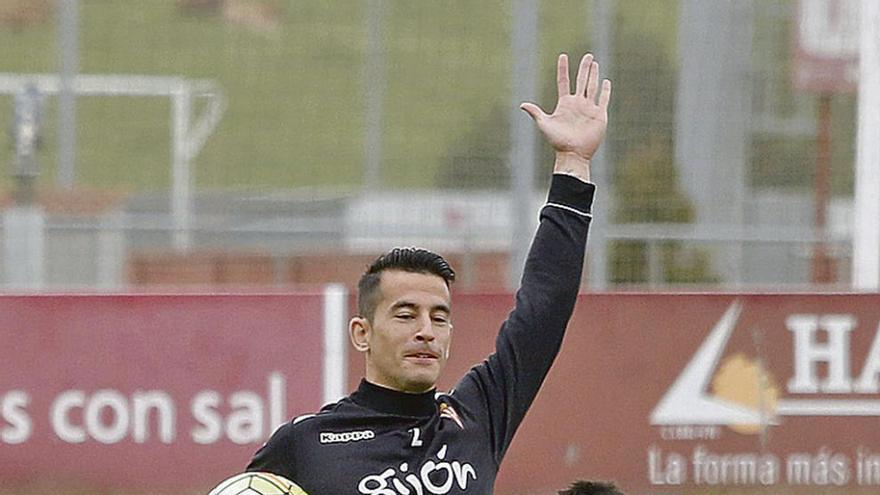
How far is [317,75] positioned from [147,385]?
24.5 feet

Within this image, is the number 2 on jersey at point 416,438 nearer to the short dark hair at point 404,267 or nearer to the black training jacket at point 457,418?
the black training jacket at point 457,418

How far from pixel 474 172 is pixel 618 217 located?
3.94ft

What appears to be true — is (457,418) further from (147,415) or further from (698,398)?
(698,398)

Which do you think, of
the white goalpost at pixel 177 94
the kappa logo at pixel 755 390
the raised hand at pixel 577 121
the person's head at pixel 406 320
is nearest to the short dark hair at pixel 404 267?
the person's head at pixel 406 320

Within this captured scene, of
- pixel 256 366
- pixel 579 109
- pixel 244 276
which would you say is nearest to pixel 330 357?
pixel 256 366

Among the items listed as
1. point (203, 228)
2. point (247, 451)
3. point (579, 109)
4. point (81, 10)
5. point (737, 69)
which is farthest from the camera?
point (81, 10)

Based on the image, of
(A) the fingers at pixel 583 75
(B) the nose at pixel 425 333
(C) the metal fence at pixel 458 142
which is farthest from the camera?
(C) the metal fence at pixel 458 142

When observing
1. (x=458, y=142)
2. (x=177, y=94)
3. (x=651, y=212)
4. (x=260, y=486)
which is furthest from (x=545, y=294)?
(x=177, y=94)

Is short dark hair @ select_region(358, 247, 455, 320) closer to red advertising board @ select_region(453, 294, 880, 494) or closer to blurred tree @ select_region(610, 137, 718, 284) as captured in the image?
red advertising board @ select_region(453, 294, 880, 494)

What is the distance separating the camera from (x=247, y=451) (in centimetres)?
1077

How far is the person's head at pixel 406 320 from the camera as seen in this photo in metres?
4.32

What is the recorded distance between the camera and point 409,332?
4328 millimetres

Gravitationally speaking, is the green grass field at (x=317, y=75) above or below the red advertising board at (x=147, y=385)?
above

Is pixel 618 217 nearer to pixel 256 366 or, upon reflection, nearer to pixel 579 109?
pixel 256 366
